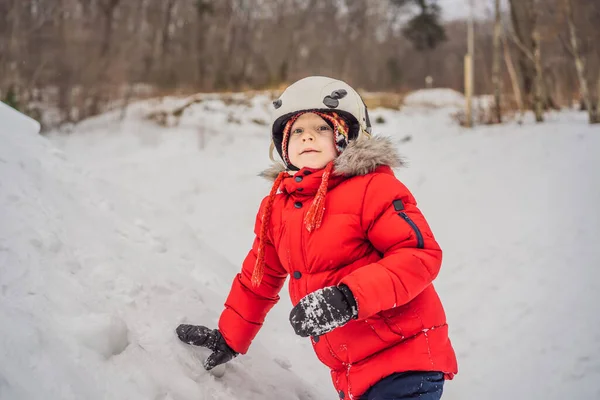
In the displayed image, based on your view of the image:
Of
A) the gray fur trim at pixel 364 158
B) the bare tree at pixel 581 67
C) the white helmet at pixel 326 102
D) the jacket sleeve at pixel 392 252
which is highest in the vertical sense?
the bare tree at pixel 581 67

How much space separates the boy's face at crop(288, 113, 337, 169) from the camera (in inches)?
64.4

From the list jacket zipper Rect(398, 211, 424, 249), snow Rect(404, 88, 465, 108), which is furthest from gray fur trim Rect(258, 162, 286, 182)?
snow Rect(404, 88, 465, 108)

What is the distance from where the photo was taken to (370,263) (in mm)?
1433

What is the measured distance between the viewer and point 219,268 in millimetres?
3055

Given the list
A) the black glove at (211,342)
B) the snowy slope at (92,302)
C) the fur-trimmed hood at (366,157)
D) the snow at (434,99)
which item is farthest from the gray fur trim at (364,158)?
the snow at (434,99)

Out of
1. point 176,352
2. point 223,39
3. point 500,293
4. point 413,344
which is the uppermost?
point 223,39

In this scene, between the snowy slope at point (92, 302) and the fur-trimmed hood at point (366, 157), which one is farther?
the fur-trimmed hood at point (366, 157)

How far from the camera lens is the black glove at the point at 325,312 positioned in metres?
1.24

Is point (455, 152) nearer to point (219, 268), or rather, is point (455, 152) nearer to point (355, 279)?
point (219, 268)

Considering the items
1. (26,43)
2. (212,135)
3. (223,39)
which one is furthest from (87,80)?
(223,39)

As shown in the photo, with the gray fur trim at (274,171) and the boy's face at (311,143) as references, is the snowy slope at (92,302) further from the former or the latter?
the boy's face at (311,143)

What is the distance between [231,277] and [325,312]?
1.96m

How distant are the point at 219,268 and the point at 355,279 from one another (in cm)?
194

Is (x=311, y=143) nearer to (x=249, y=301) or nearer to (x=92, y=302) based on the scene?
(x=249, y=301)
